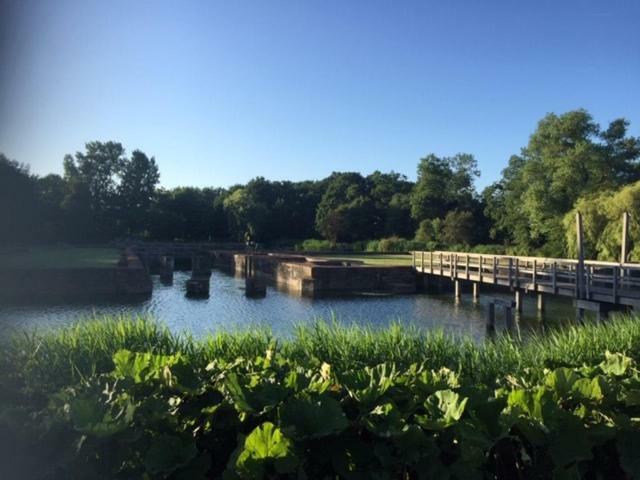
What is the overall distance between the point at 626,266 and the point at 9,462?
15.3 meters

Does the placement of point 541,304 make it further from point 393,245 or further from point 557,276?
point 393,245

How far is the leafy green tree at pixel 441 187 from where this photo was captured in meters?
55.1

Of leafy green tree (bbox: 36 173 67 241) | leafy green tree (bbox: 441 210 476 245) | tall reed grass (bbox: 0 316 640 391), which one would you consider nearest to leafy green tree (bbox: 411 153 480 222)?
leafy green tree (bbox: 441 210 476 245)

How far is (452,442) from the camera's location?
8.14ft

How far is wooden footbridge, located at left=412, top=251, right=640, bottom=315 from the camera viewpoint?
14.7m

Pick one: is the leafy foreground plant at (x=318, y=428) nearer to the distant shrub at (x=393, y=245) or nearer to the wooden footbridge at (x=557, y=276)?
the wooden footbridge at (x=557, y=276)

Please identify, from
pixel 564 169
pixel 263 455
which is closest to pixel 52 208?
pixel 564 169

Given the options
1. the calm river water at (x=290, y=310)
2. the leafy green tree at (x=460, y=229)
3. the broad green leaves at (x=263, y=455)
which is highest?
the leafy green tree at (x=460, y=229)

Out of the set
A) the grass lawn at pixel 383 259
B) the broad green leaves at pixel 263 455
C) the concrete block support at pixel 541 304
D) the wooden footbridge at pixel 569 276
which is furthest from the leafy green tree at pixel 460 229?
the broad green leaves at pixel 263 455

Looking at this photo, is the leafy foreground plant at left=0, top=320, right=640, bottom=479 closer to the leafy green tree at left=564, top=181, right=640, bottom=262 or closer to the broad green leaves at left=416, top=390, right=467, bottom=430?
the broad green leaves at left=416, top=390, right=467, bottom=430

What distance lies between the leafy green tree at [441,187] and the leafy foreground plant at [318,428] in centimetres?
5266

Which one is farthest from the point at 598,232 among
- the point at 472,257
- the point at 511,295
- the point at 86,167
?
the point at 86,167

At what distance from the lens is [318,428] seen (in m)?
2.35

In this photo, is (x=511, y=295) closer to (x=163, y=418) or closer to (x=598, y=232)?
(x=598, y=232)
